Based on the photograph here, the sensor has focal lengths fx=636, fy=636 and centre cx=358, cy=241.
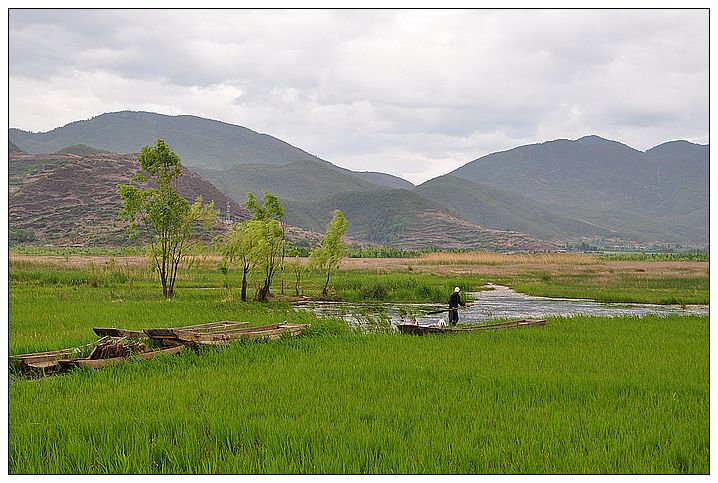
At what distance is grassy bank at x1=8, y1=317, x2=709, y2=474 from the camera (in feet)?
23.5

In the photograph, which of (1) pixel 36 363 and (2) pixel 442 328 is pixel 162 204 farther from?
(1) pixel 36 363

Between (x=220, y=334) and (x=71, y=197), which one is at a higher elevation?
(x=71, y=197)

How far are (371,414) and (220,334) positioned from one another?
697 centimetres

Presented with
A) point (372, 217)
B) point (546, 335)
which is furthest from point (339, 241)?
point (372, 217)

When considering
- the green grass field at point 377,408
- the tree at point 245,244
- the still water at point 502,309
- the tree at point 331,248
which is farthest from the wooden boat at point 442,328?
the tree at point 331,248

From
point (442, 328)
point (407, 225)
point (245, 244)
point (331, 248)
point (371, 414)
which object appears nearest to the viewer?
point (371, 414)

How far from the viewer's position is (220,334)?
15039 mm

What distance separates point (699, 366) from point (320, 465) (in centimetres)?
930

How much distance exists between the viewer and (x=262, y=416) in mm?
8945

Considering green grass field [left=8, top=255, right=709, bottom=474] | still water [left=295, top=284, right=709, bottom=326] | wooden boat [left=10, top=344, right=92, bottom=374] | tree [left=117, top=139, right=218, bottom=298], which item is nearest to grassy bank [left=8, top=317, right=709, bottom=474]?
green grass field [left=8, top=255, right=709, bottom=474]

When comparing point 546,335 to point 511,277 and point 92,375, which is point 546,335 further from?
point 511,277

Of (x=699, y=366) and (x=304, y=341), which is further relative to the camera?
(x=304, y=341)

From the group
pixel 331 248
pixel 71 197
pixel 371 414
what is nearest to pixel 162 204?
pixel 331 248

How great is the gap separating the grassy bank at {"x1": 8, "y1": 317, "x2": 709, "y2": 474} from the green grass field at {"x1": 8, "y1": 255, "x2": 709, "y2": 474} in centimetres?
3
